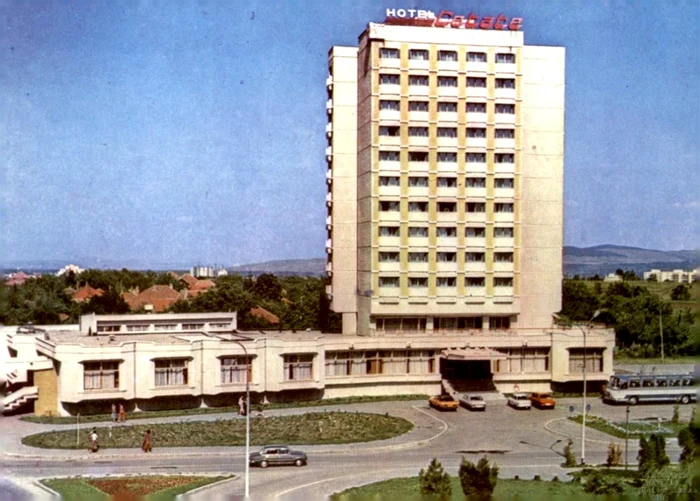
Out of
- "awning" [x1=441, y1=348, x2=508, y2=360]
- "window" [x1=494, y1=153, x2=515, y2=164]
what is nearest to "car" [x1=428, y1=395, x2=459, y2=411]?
"awning" [x1=441, y1=348, x2=508, y2=360]

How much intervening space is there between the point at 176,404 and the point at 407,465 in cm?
1798

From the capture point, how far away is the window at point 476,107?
5906 centimetres

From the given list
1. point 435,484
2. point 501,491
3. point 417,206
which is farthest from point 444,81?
point 435,484

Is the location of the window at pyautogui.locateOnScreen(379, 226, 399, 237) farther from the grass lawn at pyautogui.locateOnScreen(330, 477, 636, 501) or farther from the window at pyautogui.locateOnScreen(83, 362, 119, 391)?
the grass lawn at pyautogui.locateOnScreen(330, 477, 636, 501)

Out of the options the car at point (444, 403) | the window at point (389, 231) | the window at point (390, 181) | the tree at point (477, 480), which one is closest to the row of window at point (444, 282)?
the window at point (389, 231)

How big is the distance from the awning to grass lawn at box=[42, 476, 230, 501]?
81.0ft

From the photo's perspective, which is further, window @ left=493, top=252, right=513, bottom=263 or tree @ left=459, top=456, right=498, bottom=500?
window @ left=493, top=252, right=513, bottom=263

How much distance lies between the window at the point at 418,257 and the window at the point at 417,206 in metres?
3.24

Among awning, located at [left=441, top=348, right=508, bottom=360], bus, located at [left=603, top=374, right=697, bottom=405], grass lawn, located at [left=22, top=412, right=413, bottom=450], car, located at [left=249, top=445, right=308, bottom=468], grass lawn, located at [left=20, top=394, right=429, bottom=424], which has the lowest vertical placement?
grass lawn, located at [left=20, top=394, right=429, bottom=424]

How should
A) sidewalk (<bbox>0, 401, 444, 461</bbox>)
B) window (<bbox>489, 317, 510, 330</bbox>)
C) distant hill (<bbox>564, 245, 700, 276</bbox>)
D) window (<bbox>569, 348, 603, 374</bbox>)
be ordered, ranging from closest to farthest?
1. sidewalk (<bbox>0, 401, 444, 461</bbox>)
2. window (<bbox>569, 348, 603, 374</bbox>)
3. window (<bbox>489, 317, 510, 330</bbox>)
4. distant hill (<bbox>564, 245, 700, 276</bbox>)

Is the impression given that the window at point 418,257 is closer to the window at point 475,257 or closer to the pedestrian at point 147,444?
the window at point 475,257

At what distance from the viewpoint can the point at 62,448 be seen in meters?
38.4

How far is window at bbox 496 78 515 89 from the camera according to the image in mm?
59250

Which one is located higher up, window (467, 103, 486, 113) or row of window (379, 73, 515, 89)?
row of window (379, 73, 515, 89)
